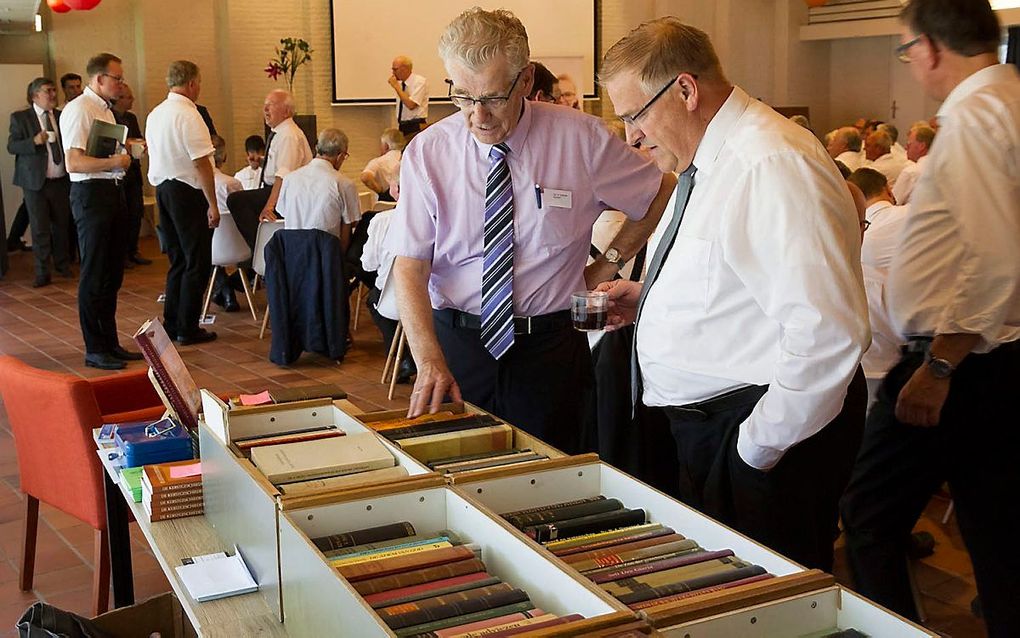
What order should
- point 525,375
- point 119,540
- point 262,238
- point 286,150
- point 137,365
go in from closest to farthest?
1. point 525,375
2. point 119,540
3. point 137,365
4. point 262,238
5. point 286,150

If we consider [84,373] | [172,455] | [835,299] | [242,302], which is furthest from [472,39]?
[242,302]

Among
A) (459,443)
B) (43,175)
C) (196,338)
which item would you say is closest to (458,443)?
(459,443)

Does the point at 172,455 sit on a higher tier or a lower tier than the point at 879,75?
lower

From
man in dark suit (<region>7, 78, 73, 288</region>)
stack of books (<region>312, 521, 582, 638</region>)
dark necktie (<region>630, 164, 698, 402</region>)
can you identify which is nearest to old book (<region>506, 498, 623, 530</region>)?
stack of books (<region>312, 521, 582, 638</region>)

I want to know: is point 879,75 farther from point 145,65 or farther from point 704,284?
point 704,284

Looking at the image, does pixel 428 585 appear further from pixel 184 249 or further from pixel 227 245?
pixel 227 245

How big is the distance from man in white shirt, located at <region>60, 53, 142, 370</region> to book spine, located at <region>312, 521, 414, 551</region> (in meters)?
5.38

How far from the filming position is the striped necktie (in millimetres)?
2793

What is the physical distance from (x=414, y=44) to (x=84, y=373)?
858 cm

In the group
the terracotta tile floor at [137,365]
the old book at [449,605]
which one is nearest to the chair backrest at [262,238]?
the terracotta tile floor at [137,365]

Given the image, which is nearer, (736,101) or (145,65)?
(736,101)

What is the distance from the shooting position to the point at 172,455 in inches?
108

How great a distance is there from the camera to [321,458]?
2023 mm

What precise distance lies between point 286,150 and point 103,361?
2228 millimetres
